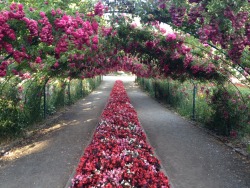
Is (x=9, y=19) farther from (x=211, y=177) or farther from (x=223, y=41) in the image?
(x=211, y=177)

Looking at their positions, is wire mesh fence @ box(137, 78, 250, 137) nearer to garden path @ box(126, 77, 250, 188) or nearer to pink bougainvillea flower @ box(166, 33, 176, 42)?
garden path @ box(126, 77, 250, 188)

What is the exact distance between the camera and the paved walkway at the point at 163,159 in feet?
17.6

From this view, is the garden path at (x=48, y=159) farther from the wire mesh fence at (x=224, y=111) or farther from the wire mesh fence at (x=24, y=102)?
the wire mesh fence at (x=224, y=111)

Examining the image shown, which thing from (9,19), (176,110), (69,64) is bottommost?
(176,110)

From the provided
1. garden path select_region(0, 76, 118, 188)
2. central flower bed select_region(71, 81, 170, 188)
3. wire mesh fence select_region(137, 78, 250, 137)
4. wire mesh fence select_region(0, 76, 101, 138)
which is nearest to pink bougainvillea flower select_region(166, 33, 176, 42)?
wire mesh fence select_region(137, 78, 250, 137)

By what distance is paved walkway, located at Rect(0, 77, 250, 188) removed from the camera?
17.6 feet

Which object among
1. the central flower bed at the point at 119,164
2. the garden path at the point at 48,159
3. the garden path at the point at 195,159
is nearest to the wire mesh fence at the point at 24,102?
the garden path at the point at 48,159

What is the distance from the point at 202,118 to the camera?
11031 mm

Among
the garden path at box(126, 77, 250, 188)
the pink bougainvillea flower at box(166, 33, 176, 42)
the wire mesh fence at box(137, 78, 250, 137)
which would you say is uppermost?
the pink bougainvillea flower at box(166, 33, 176, 42)

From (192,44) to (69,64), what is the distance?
14.0 ft

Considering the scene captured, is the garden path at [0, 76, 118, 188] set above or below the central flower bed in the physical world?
below

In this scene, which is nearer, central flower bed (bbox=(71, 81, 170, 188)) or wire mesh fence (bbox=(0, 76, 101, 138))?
central flower bed (bbox=(71, 81, 170, 188))

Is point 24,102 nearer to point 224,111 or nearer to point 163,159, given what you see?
point 163,159

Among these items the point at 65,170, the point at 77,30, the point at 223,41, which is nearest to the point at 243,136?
the point at 223,41
